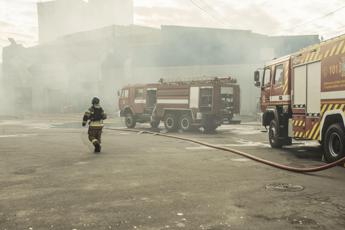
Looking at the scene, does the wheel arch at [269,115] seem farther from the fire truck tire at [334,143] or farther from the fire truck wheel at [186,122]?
the fire truck wheel at [186,122]

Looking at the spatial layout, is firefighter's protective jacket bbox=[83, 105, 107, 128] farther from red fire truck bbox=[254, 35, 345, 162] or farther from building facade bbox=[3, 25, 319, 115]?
building facade bbox=[3, 25, 319, 115]

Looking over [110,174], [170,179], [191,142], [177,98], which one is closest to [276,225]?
[170,179]

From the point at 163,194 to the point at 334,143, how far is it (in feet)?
15.5

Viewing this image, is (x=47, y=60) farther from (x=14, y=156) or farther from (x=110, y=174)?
(x=110, y=174)

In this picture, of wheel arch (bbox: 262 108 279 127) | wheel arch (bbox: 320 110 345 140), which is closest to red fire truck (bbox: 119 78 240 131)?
wheel arch (bbox: 262 108 279 127)

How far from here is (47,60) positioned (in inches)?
1859

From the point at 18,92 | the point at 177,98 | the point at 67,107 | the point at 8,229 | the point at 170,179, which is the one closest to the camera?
the point at 8,229

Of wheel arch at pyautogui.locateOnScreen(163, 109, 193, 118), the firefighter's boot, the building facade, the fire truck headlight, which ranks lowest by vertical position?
the firefighter's boot

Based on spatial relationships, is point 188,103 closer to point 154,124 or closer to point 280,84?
point 154,124

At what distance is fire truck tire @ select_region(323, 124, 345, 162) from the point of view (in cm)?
804

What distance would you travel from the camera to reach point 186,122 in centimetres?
1912

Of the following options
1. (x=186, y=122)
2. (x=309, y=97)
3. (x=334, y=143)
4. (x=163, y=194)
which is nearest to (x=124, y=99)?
(x=186, y=122)

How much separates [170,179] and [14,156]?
17.6 feet

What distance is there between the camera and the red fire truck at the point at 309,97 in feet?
27.2
